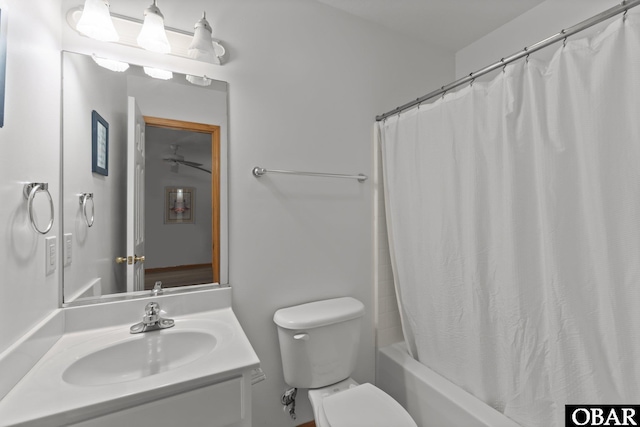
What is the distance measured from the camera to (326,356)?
4.89 feet

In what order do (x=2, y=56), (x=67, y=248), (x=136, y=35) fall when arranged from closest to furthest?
(x=2, y=56) < (x=67, y=248) < (x=136, y=35)

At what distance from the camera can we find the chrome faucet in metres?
1.17

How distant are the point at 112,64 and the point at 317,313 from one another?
140cm

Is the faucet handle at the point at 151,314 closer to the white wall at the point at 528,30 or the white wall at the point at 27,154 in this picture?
the white wall at the point at 27,154

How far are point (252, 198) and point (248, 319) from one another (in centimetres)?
59

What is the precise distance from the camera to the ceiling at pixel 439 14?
1.74 metres

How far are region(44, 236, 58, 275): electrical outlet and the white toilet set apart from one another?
90cm

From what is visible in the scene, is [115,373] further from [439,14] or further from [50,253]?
[439,14]

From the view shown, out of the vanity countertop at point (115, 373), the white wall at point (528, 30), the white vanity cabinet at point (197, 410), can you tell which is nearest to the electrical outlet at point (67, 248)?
the vanity countertop at point (115, 373)

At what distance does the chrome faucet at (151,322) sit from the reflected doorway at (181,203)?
0.46 feet

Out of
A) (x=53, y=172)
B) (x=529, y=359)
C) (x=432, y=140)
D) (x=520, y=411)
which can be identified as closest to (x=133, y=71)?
(x=53, y=172)

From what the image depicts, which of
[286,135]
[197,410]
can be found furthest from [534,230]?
[197,410]

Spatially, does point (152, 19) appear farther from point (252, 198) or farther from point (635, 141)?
point (635, 141)

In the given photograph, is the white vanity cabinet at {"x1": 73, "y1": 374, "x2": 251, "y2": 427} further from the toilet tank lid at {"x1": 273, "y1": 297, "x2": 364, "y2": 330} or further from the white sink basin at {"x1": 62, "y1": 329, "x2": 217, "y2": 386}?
the toilet tank lid at {"x1": 273, "y1": 297, "x2": 364, "y2": 330}
